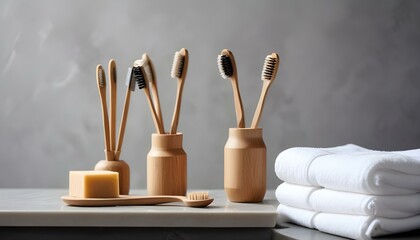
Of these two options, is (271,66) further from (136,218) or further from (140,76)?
(136,218)

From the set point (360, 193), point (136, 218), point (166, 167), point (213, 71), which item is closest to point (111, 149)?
point (166, 167)

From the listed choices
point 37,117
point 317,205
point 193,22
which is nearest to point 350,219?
point 317,205

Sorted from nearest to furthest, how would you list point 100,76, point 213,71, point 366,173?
point 366,173 → point 100,76 → point 213,71

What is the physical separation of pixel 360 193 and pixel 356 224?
0.05 meters

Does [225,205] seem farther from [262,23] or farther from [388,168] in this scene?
[262,23]

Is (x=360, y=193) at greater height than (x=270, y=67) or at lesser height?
lesser

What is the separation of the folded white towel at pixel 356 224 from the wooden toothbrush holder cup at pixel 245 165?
16 cm

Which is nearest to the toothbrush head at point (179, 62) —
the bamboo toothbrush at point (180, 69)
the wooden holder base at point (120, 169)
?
the bamboo toothbrush at point (180, 69)

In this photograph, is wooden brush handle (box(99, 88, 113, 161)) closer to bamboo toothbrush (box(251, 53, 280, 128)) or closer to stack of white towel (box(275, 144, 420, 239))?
bamboo toothbrush (box(251, 53, 280, 128))

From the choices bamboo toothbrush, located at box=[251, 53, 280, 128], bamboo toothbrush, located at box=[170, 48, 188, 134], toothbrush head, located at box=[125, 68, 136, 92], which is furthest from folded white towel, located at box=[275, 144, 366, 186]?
toothbrush head, located at box=[125, 68, 136, 92]

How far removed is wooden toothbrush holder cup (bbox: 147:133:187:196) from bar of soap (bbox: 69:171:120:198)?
99mm

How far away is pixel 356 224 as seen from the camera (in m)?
1.00

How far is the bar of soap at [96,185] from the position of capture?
1226 mm

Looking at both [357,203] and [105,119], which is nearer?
[357,203]
